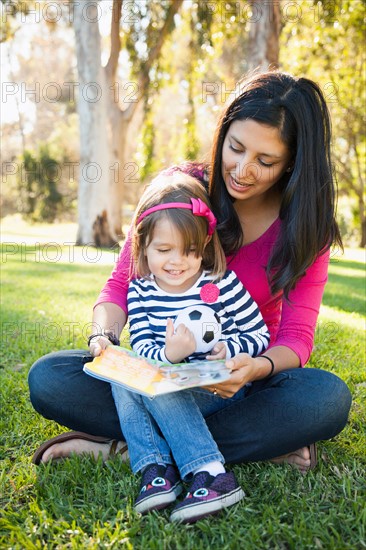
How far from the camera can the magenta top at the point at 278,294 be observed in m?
2.05

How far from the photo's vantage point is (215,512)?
1555 mm

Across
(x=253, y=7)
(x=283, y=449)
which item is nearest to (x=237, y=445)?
(x=283, y=449)

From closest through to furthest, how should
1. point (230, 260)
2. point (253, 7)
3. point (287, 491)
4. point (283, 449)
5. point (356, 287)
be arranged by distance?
point (287, 491) < point (283, 449) < point (230, 260) < point (356, 287) < point (253, 7)

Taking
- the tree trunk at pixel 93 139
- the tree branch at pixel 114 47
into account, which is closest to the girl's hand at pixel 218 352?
the tree trunk at pixel 93 139

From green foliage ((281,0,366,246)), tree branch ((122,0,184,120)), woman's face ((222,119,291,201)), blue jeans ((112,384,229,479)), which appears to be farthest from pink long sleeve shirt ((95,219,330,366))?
tree branch ((122,0,184,120))

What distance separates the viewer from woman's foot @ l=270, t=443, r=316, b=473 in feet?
6.00

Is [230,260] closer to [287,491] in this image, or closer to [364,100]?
[287,491]

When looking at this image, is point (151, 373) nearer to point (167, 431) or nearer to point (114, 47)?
point (167, 431)

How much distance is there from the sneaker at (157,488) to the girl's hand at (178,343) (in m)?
0.33

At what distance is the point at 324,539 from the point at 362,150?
14082mm

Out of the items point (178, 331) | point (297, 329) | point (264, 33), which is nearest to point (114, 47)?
point (264, 33)

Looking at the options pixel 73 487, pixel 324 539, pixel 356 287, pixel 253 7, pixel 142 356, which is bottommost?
pixel 356 287

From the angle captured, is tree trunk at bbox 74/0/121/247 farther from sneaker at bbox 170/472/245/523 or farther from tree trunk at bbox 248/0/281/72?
sneaker at bbox 170/472/245/523

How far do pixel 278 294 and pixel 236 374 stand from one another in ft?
1.99
